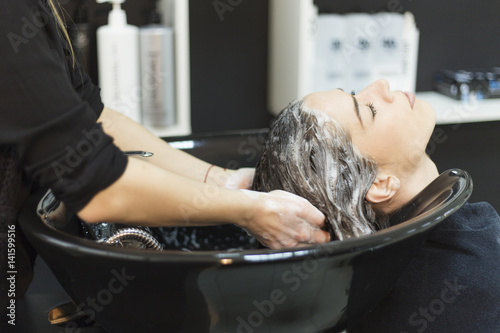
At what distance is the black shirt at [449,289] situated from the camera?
0.99 m

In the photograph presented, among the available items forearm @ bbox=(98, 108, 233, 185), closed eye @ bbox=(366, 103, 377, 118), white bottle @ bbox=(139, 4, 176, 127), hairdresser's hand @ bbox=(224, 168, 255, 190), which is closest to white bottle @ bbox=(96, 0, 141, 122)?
white bottle @ bbox=(139, 4, 176, 127)

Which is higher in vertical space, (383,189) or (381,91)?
(381,91)

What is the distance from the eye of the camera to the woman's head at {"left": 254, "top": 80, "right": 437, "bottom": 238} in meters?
1.15

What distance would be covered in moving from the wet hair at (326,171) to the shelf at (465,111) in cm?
88

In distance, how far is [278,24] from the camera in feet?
6.65

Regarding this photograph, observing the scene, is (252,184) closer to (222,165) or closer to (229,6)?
(222,165)

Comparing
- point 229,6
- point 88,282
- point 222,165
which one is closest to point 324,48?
point 229,6

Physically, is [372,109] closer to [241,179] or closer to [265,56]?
[241,179]

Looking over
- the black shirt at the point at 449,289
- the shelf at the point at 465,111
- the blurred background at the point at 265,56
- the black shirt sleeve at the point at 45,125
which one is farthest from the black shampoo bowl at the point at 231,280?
the blurred background at the point at 265,56

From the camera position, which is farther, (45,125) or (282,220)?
(282,220)

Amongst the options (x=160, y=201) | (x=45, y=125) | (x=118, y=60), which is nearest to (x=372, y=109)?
(x=160, y=201)

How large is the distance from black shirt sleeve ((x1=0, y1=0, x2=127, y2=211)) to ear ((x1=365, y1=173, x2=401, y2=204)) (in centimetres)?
57

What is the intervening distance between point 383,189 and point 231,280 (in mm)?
556

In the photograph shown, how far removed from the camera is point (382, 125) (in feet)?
3.90
